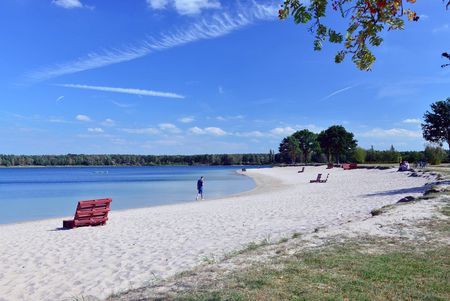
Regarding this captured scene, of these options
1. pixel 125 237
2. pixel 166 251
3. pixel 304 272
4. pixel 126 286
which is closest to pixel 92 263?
pixel 166 251

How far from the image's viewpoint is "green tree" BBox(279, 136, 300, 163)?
142 m

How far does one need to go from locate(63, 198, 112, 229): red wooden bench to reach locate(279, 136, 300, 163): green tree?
12790 cm

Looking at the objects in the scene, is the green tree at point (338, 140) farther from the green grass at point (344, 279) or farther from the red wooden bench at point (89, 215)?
the green grass at point (344, 279)

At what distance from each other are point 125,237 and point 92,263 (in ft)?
11.5

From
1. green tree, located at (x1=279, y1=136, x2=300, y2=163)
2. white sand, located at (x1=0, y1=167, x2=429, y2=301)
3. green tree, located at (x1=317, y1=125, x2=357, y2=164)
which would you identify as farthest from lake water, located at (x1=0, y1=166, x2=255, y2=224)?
green tree, located at (x1=279, y1=136, x2=300, y2=163)

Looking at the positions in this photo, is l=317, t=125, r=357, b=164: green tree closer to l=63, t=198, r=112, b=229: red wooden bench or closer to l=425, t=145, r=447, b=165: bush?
l=425, t=145, r=447, b=165: bush

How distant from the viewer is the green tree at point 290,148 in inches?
5595

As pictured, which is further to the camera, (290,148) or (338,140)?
(290,148)

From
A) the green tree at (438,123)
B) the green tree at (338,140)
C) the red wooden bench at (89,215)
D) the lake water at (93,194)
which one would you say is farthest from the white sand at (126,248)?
the green tree at (338,140)

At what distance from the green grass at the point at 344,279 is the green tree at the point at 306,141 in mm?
136593

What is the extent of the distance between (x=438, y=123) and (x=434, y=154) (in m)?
5.11

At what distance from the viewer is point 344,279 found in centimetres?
576

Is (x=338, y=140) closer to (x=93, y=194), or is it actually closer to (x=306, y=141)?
(x=306, y=141)

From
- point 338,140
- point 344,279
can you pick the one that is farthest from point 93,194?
point 338,140
